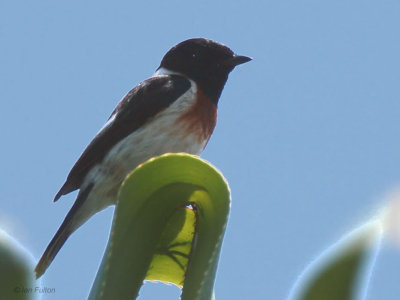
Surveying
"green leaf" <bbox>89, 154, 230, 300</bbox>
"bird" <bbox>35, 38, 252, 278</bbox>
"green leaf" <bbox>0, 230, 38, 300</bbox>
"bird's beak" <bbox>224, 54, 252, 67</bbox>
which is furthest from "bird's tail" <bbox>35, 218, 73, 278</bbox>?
"green leaf" <bbox>0, 230, 38, 300</bbox>

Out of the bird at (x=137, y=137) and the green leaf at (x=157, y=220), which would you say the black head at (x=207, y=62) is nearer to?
the bird at (x=137, y=137)

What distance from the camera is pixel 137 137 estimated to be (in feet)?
14.4

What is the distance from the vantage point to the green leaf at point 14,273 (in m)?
0.64

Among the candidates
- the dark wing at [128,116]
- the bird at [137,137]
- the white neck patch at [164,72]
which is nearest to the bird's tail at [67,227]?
the bird at [137,137]

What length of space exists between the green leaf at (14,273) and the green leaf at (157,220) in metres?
0.35

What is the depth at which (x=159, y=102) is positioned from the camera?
181 inches

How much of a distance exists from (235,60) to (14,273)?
4.52 meters

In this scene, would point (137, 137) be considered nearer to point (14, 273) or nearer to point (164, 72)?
point (164, 72)

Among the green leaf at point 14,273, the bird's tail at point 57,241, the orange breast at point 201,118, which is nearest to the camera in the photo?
the green leaf at point 14,273

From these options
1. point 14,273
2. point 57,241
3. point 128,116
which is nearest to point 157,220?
point 14,273

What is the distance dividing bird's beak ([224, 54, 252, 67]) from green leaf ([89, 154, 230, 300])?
378 cm

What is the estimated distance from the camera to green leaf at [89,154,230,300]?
1141mm

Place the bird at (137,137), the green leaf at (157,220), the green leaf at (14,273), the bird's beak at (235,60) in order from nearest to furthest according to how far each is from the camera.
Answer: the green leaf at (14,273) → the green leaf at (157,220) → the bird at (137,137) → the bird's beak at (235,60)

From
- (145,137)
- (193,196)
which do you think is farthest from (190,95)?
(193,196)
